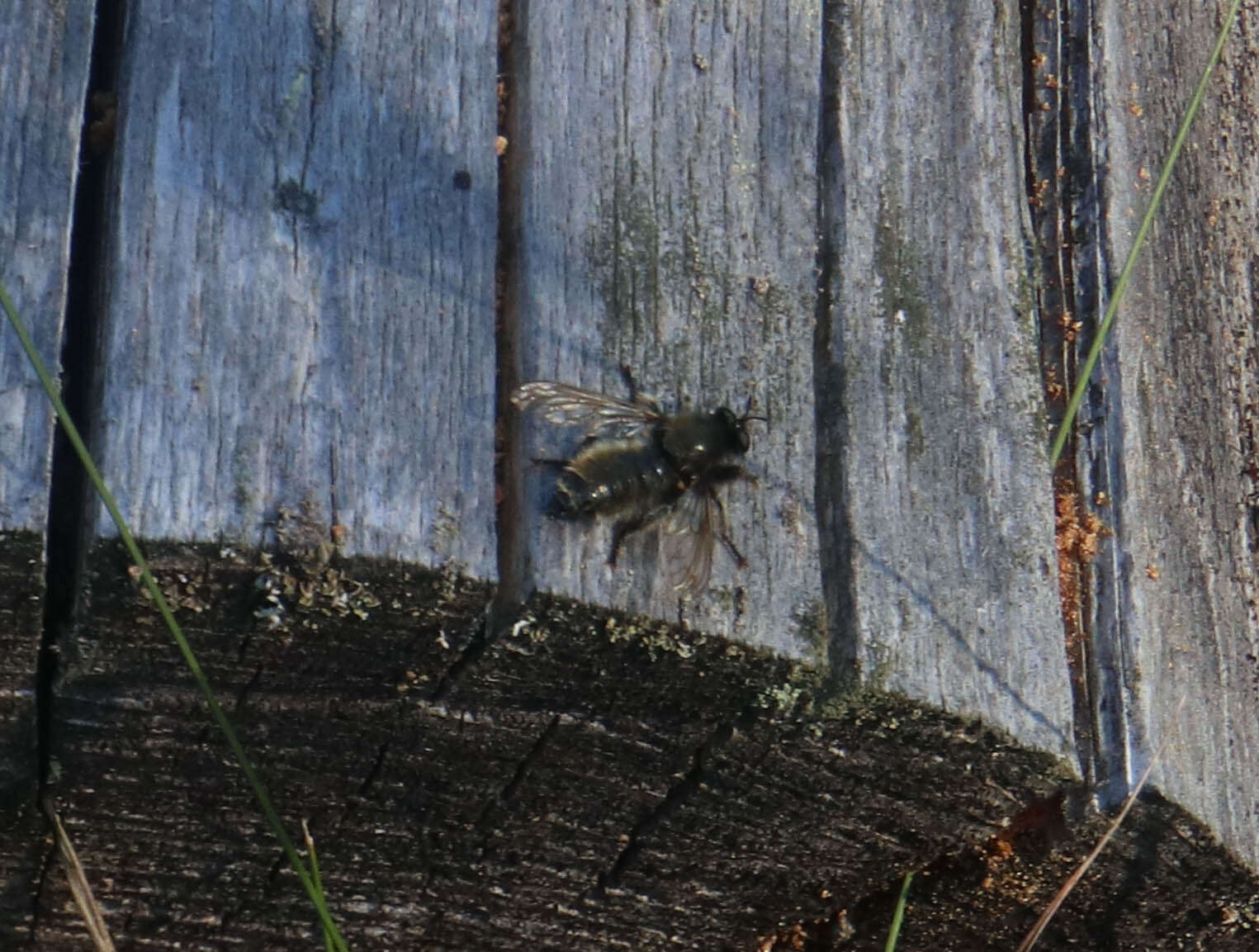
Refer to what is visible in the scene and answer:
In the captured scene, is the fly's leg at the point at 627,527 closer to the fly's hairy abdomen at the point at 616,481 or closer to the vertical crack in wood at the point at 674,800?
the fly's hairy abdomen at the point at 616,481

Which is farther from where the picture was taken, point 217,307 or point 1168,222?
point 1168,222

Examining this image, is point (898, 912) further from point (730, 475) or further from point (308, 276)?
point (308, 276)

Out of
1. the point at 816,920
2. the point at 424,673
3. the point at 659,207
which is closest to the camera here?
the point at 424,673

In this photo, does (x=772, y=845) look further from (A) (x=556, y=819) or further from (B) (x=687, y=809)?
(A) (x=556, y=819)

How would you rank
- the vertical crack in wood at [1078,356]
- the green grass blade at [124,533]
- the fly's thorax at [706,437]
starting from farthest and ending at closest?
1. the vertical crack in wood at [1078,356]
2. the fly's thorax at [706,437]
3. the green grass blade at [124,533]

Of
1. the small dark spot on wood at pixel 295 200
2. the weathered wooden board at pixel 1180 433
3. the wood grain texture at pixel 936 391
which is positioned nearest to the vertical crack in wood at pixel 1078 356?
the weathered wooden board at pixel 1180 433

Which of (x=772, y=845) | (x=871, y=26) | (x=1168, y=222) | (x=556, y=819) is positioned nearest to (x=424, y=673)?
(x=556, y=819)
